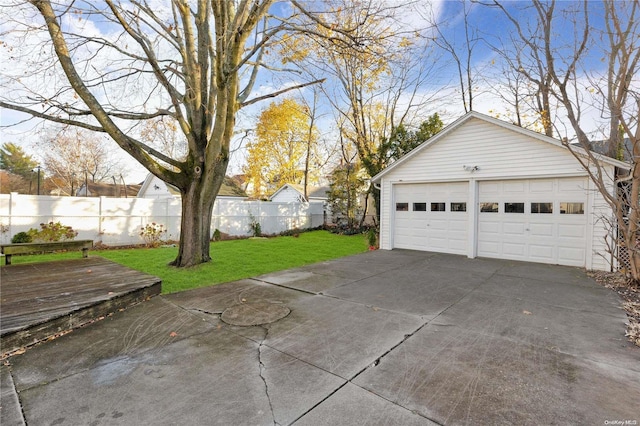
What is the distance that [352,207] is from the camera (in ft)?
57.8

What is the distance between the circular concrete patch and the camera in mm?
4082

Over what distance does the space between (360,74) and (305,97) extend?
274 inches

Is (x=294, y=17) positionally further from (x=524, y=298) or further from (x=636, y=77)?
(x=636, y=77)

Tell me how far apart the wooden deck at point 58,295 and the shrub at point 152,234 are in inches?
196

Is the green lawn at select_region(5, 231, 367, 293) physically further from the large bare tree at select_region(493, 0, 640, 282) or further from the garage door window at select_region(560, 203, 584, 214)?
the large bare tree at select_region(493, 0, 640, 282)

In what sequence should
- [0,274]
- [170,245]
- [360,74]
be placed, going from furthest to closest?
[360,74] < [170,245] < [0,274]

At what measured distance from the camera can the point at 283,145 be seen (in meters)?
25.4

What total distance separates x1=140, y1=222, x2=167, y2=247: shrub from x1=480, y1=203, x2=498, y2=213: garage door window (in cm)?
1152

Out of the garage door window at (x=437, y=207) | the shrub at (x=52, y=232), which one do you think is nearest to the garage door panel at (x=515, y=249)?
the garage door window at (x=437, y=207)

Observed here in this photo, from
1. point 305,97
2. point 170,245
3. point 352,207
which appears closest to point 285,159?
point 305,97

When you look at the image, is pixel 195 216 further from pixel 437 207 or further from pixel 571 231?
pixel 571 231

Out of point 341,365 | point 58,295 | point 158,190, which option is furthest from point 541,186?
point 158,190

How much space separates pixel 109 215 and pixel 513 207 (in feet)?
43.7

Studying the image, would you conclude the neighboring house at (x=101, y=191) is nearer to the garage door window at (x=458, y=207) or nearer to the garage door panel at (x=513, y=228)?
the garage door window at (x=458, y=207)
